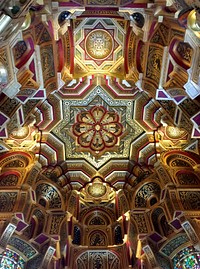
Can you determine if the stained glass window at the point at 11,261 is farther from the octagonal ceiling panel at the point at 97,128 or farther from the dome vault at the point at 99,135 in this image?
the octagonal ceiling panel at the point at 97,128

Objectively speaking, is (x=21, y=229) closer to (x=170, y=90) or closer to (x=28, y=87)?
(x=28, y=87)

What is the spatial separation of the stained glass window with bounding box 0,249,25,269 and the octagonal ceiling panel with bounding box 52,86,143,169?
461cm

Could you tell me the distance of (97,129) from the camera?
13.5 m

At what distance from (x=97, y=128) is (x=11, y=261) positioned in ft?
19.8

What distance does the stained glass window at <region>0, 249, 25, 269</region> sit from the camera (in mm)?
9680

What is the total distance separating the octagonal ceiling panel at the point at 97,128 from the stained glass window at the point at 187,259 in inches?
187

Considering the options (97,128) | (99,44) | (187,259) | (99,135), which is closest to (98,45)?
(99,44)

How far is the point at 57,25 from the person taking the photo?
9141mm

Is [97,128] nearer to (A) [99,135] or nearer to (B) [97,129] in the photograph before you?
(B) [97,129]

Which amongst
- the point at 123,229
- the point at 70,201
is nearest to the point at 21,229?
the point at 70,201

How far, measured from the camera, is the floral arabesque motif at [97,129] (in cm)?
1313

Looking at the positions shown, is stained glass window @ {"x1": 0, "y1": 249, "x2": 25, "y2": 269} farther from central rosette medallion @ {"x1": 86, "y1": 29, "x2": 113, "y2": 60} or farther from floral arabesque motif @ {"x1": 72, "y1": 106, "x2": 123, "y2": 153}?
central rosette medallion @ {"x1": 86, "y1": 29, "x2": 113, "y2": 60}

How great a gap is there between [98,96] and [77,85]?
99cm

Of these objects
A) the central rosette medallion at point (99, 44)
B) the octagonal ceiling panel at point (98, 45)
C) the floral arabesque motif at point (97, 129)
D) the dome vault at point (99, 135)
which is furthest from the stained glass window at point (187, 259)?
the central rosette medallion at point (99, 44)
